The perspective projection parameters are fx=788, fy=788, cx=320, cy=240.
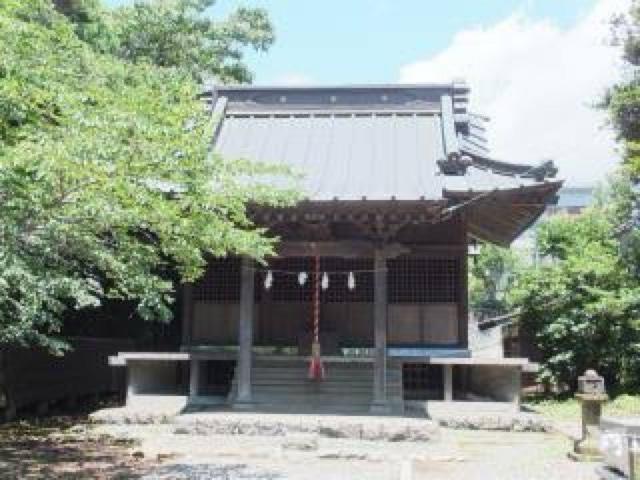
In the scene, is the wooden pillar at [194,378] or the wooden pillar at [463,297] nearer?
the wooden pillar at [194,378]

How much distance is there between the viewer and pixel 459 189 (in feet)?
43.4

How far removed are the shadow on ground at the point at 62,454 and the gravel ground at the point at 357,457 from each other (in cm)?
35

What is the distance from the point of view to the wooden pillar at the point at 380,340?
540 inches

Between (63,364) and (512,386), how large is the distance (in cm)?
975

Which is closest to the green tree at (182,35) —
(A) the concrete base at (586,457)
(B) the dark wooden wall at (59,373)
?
(B) the dark wooden wall at (59,373)

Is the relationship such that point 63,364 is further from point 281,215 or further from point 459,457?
point 459,457

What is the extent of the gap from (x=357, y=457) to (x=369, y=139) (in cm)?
766

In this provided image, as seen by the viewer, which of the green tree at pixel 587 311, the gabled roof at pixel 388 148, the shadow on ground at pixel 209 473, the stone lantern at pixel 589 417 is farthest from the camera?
the green tree at pixel 587 311

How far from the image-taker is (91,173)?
6730 millimetres

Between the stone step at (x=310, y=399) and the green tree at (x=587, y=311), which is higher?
the green tree at (x=587, y=311)

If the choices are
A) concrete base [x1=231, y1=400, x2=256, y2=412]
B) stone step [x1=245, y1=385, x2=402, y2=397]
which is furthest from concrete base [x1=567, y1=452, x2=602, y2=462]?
concrete base [x1=231, y1=400, x2=256, y2=412]

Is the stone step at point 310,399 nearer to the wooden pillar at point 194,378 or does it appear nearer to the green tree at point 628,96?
the wooden pillar at point 194,378

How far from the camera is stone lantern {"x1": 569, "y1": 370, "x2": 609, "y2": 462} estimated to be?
34.7 feet

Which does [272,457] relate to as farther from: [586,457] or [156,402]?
[156,402]
